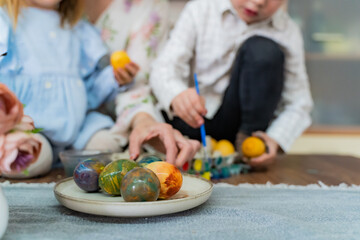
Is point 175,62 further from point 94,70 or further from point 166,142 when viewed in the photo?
point 166,142

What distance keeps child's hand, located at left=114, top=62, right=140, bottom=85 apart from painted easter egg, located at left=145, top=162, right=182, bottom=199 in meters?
0.65

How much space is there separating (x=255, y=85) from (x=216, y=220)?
715mm

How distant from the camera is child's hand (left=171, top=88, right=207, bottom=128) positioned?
1.04 m

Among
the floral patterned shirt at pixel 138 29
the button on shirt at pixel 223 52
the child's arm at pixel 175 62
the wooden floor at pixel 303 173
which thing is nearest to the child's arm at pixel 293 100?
the button on shirt at pixel 223 52

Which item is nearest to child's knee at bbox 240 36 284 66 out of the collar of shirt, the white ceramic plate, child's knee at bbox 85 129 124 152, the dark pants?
the dark pants

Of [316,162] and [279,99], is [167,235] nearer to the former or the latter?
[279,99]

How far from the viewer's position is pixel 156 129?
3.15 feet

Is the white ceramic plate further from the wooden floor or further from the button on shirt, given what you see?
the button on shirt

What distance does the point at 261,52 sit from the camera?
126 cm

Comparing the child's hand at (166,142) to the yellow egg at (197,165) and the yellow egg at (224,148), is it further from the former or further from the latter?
the yellow egg at (224,148)

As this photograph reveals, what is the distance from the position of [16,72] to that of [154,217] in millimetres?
716

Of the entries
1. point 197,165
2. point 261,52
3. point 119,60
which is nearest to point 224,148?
point 197,165

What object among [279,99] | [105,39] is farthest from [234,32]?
[105,39]

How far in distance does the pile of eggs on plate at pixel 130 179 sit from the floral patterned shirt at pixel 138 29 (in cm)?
73
